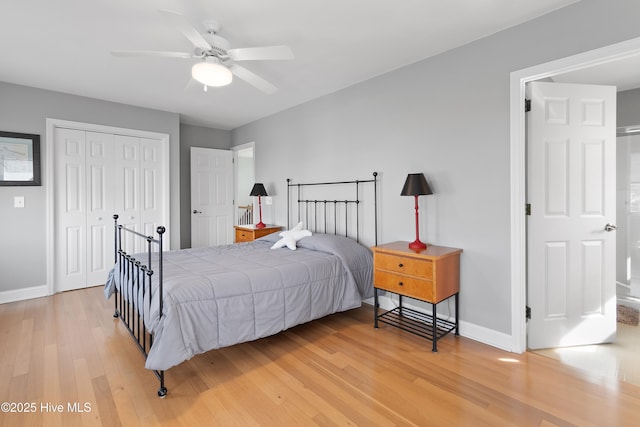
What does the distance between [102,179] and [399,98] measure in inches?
157

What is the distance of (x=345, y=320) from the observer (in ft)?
10.3

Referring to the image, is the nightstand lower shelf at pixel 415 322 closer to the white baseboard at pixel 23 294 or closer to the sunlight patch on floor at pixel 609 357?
the sunlight patch on floor at pixel 609 357

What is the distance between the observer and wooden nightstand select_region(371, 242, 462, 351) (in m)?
2.51

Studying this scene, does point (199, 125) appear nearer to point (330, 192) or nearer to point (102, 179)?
point (102, 179)

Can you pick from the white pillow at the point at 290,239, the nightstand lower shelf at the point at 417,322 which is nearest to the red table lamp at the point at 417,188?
the nightstand lower shelf at the point at 417,322

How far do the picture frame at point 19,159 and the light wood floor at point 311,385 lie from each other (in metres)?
1.81

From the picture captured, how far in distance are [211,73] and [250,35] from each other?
0.54 metres

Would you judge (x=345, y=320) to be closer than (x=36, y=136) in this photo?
Yes

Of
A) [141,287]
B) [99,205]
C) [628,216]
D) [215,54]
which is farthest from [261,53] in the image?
[628,216]

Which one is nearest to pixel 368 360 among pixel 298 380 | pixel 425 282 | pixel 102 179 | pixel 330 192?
pixel 298 380

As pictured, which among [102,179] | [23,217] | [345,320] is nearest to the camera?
[345,320]

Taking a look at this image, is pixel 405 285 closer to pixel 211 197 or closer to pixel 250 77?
pixel 250 77

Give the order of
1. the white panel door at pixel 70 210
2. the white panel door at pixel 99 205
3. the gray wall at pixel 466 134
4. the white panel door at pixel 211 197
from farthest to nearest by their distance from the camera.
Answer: the white panel door at pixel 211 197 → the white panel door at pixel 99 205 → the white panel door at pixel 70 210 → the gray wall at pixel 466 134

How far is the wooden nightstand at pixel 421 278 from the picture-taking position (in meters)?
2.51
